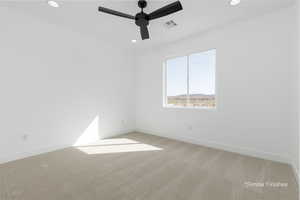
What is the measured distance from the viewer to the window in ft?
10.7

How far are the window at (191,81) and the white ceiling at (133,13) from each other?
28.0 inches

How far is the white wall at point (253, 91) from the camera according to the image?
7.49 feet

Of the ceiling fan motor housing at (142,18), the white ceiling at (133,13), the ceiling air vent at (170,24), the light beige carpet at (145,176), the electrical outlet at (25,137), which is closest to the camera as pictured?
the light beige carpet at (145,176)

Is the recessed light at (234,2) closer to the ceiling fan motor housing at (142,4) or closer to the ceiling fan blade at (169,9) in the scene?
the ceiling fan blade at (169,9)

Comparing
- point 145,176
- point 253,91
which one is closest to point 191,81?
point 253,91

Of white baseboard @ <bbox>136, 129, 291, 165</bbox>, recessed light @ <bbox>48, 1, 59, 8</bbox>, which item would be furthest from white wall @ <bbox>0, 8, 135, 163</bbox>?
white baseboard @ <bbox>136, 129, 291, 165</bbox>

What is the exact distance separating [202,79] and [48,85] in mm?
3590

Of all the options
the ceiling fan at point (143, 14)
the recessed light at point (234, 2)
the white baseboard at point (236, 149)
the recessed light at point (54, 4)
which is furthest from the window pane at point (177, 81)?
the recessed light at point (54, 4)

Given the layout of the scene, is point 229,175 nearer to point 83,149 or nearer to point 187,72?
point 187,72

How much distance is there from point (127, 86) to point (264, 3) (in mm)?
3704

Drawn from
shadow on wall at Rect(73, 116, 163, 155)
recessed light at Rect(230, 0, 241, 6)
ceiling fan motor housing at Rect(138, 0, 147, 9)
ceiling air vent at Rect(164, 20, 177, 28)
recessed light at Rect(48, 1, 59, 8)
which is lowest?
shadow on wall at Rect(73, 116, 163, 155)

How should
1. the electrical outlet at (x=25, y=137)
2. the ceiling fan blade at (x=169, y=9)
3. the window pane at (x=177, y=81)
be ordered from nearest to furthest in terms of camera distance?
the ceiling fan blade at (x=169, y=9) < the electrical outlet at (x=25, y=137) < the window pane at (x=177, y=81)

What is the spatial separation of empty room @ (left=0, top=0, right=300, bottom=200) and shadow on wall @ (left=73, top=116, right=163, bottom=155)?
3cm

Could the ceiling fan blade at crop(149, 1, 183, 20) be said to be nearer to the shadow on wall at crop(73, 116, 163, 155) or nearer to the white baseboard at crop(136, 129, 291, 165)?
the shadow on wall at crop(73, 116, 163, 155)
